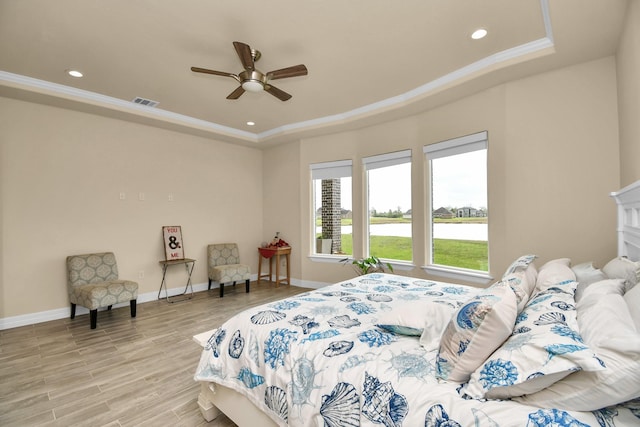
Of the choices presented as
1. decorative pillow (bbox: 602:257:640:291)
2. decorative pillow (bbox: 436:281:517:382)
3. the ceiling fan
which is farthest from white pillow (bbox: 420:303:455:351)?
the ceiling fan

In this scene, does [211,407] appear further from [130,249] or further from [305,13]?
[130,249]

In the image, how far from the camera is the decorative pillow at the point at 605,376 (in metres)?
0.81

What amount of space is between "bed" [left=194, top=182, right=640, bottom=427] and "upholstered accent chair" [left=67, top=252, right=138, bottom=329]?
7.94 ft

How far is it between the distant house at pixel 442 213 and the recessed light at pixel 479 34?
6.93 ft

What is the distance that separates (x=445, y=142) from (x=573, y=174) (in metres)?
1.41

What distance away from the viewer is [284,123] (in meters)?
5.07

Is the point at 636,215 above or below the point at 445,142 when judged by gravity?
below

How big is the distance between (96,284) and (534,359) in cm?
463

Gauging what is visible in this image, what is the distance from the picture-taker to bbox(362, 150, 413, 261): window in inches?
177

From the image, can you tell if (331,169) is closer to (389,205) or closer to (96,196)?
(389,205)

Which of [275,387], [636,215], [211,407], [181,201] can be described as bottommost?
[211,407]

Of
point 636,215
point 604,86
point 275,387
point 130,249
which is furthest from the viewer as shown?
point 130,249

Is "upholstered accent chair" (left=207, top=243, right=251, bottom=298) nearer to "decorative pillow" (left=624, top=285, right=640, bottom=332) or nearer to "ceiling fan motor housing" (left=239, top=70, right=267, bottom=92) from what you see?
"ceiling fan motor housing" (left=239, top=70, right=267, bottom=92)

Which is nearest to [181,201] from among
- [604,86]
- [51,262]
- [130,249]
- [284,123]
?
[130,249]
